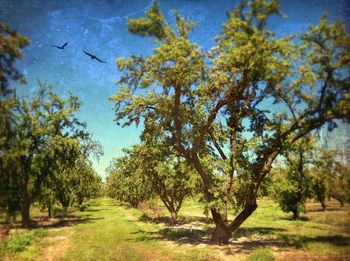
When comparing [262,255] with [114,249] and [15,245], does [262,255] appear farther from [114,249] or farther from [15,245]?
[15,245]

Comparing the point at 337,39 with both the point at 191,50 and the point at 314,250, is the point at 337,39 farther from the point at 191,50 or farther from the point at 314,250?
the point at 314,250

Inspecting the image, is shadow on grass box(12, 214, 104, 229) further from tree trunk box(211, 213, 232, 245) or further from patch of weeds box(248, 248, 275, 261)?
patch of weeds box(248, 248, 275, 261)

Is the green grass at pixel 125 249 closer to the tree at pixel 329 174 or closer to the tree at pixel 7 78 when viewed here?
the tree at pixel 7 78

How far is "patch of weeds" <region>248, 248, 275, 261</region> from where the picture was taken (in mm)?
17312

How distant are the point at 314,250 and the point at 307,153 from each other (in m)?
22.1

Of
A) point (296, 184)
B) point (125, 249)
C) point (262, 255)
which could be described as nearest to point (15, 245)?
point (125, 249)

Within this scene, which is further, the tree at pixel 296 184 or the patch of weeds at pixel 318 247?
the tree at pixel 296 184

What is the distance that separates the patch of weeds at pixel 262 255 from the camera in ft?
56.8

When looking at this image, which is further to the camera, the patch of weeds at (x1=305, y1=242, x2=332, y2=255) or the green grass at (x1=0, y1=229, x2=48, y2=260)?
the green grass at (x1=0, y1=229, x2=48, y2=260)

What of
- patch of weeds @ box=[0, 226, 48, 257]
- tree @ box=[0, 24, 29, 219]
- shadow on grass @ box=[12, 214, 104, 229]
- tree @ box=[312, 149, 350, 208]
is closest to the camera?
tree @ box=[0, 24, 29, 219]

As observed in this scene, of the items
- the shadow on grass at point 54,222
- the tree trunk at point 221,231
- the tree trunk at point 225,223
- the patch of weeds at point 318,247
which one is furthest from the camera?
the shadow on grass at point 54,222

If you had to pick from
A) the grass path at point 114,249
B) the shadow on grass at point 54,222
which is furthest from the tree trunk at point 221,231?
the shadow on grass at point 54,222

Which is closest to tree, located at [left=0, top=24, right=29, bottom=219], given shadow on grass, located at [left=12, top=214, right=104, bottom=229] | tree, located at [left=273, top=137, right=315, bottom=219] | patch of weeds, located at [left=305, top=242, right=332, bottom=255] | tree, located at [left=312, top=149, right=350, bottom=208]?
patch of weeds, located at [left=305, top=242, right=332, bottom=255]

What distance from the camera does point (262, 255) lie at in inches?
712
